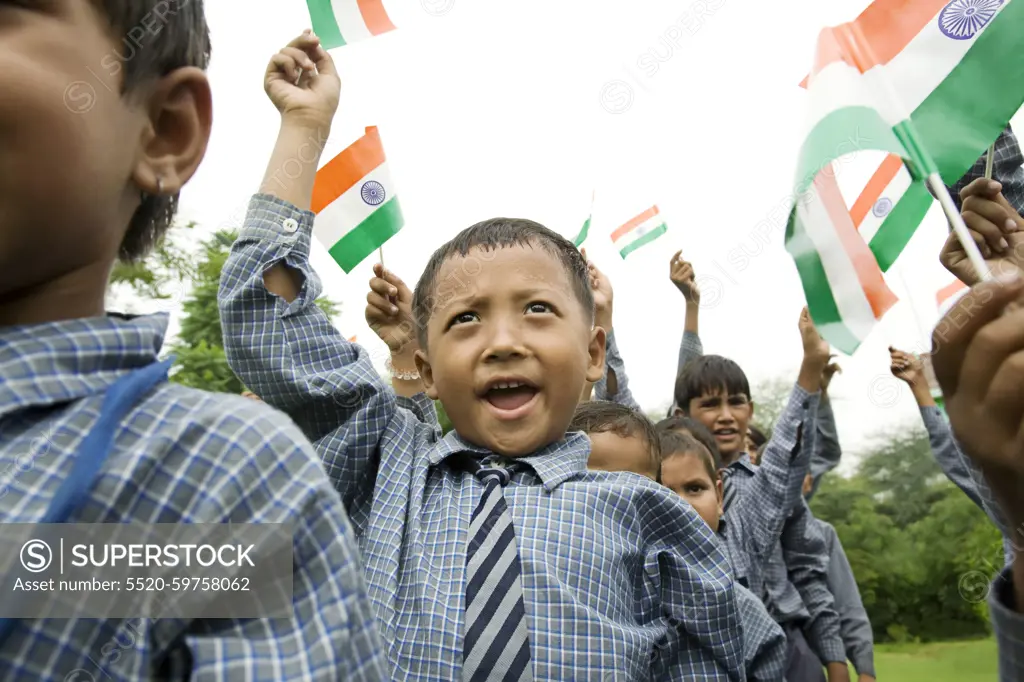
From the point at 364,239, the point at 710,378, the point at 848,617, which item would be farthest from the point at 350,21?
the point at 848,617

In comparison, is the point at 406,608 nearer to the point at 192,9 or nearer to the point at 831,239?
the point at 192,9

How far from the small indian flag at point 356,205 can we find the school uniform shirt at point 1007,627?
82.9 inches

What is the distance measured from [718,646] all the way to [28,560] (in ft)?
4.56

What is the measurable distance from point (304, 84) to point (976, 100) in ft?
5.19

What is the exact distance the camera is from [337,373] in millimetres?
1800

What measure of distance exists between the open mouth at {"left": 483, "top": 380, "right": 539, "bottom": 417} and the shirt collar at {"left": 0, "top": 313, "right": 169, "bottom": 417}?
0.96 meters

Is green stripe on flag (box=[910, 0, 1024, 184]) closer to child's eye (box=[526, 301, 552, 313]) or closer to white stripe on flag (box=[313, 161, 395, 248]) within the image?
child's eye (box=[526, 301, 552, 313])

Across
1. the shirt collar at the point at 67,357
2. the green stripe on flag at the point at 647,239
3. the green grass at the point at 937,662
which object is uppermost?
the green stripe on flag at the point at 647,239

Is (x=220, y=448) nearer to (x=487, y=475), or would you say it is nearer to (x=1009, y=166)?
(x=487, y=475)

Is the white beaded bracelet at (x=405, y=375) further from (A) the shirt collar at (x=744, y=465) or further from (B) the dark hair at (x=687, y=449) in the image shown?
(A) the shirt collar at (x=744, y=465)

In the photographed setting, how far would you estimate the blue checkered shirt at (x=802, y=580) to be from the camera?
4371 mm

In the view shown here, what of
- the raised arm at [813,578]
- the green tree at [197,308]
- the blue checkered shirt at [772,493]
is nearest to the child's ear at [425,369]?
the blue checkered shirt at [772,493]

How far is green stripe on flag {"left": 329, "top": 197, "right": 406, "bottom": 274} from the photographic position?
2971 mm

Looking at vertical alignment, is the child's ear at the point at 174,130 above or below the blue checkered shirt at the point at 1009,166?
below
